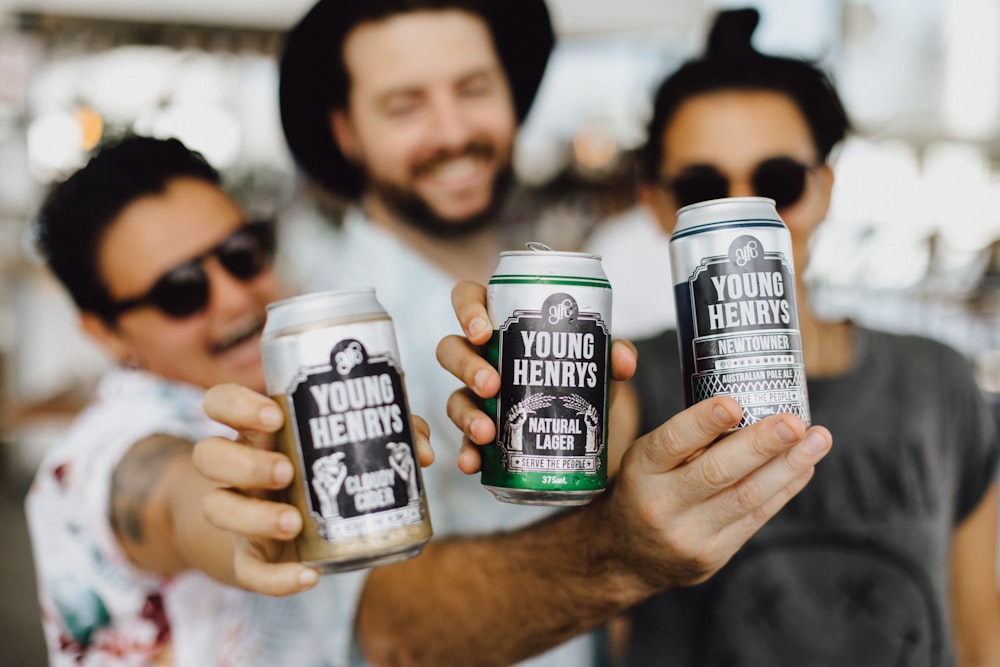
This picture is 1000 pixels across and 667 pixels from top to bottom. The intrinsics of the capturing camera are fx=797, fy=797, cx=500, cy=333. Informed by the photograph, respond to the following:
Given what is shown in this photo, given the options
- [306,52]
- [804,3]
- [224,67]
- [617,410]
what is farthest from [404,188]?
[224,67]

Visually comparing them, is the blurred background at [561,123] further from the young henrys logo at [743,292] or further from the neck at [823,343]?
the young henrys logo at [743,292]

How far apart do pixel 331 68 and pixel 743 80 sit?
100 centimetres

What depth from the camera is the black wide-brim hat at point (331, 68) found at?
6.27 feet

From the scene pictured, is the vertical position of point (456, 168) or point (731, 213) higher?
point (456, 168)

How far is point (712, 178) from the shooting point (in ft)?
4.80

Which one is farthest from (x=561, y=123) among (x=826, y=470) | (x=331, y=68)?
(x=826, y=470)

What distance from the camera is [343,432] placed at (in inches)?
34.1

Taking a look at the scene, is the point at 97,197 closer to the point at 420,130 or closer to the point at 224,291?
the point at 224,291

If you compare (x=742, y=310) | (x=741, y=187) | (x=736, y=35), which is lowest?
(x=742, y=310)

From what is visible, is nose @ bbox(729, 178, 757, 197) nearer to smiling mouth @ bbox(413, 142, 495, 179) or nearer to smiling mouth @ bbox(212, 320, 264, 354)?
smiling mouth @ bbox(413, 142, 495, 179)

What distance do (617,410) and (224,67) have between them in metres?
5.74

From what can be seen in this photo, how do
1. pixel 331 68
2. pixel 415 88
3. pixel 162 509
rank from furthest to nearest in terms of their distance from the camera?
1. pixel 331 68
2. pixel 415 88
3. pixel 162 509

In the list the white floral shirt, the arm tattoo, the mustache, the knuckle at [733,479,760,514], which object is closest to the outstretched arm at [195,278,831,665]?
the knuckle at [733,479,760,514]

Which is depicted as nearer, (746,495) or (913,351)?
(746,495)
